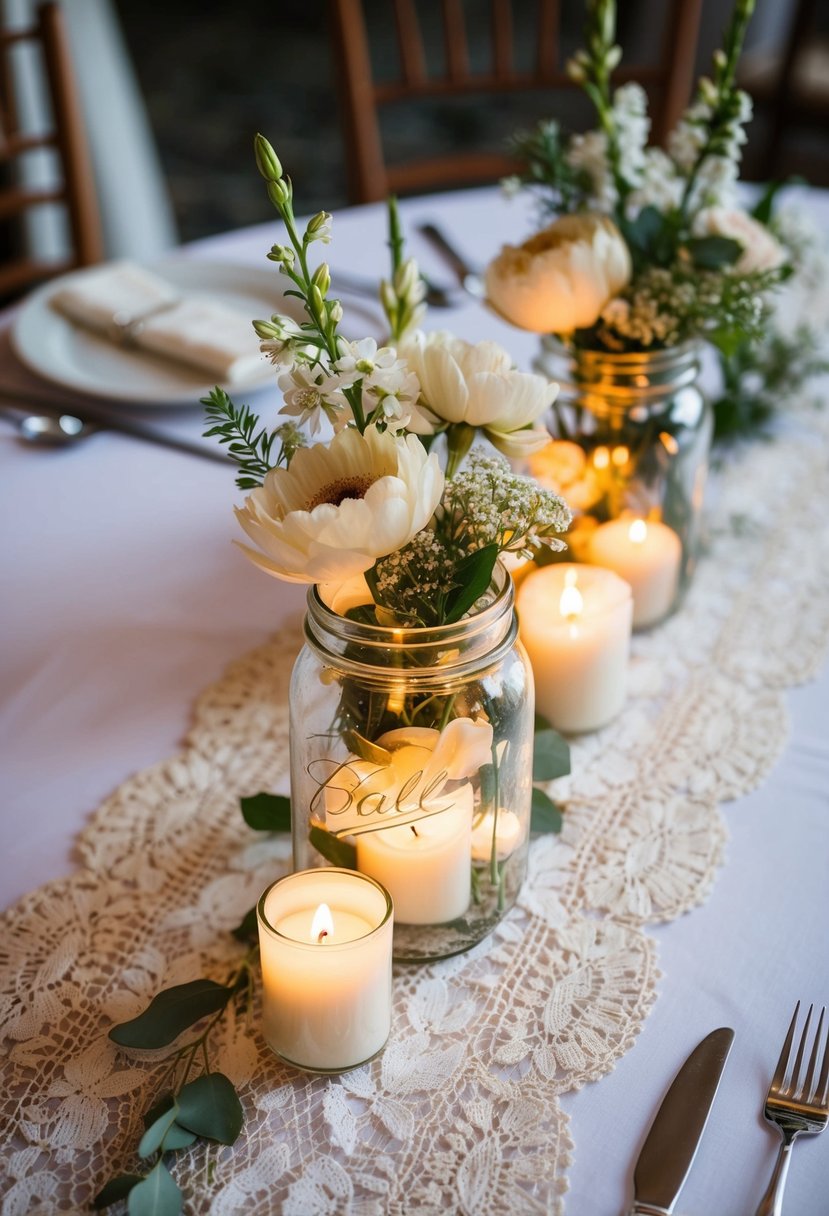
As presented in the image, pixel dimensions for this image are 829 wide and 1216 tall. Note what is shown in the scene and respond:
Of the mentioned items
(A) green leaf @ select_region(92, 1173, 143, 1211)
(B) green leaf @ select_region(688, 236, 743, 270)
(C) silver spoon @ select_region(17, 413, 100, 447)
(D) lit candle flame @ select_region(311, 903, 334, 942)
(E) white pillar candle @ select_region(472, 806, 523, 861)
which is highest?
(B) green leaf @ select_region(688, 236, 743, 270)

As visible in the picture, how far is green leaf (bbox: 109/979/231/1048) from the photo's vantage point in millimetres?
651

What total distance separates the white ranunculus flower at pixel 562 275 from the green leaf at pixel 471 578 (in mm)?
293

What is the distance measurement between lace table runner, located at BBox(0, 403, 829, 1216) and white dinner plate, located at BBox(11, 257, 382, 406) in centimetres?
34

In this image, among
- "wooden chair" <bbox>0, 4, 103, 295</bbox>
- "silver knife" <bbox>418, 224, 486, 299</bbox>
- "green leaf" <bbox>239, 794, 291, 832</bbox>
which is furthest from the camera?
"wooden chair" <bbox>0, 4, 103, 295</bbox>

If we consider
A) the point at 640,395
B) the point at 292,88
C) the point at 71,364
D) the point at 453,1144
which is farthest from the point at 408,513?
the point at 292,88

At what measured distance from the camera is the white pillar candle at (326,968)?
1.98ft

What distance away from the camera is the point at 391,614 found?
65 centimetres

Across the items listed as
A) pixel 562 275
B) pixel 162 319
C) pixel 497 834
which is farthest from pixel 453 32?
pixel 497 834

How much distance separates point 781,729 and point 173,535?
568 millimetres

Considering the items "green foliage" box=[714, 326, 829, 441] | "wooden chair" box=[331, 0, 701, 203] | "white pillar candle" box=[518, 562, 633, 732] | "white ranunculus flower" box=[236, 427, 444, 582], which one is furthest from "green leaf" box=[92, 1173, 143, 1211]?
"wooden chair" box=[331, 0, 701, 203]

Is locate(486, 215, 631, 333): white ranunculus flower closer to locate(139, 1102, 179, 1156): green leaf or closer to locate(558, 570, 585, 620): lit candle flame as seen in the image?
locate(558, 570, 585, 620): lit candle flame

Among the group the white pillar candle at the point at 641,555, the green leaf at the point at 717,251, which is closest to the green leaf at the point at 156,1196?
the white pillar candle at the point at 641,555

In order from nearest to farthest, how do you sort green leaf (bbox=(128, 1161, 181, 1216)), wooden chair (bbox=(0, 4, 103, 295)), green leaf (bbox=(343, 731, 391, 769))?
green leaf (bbox=(128, 1161, 181, 1216)) → green leaf (bbox=(343, 731, 391, 769)) → wooden chair (bbox=(0, 4, 103, 295))

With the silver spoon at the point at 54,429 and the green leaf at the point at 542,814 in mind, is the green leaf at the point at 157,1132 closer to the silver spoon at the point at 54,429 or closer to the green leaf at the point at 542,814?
the green leaf at the point at 542,814
